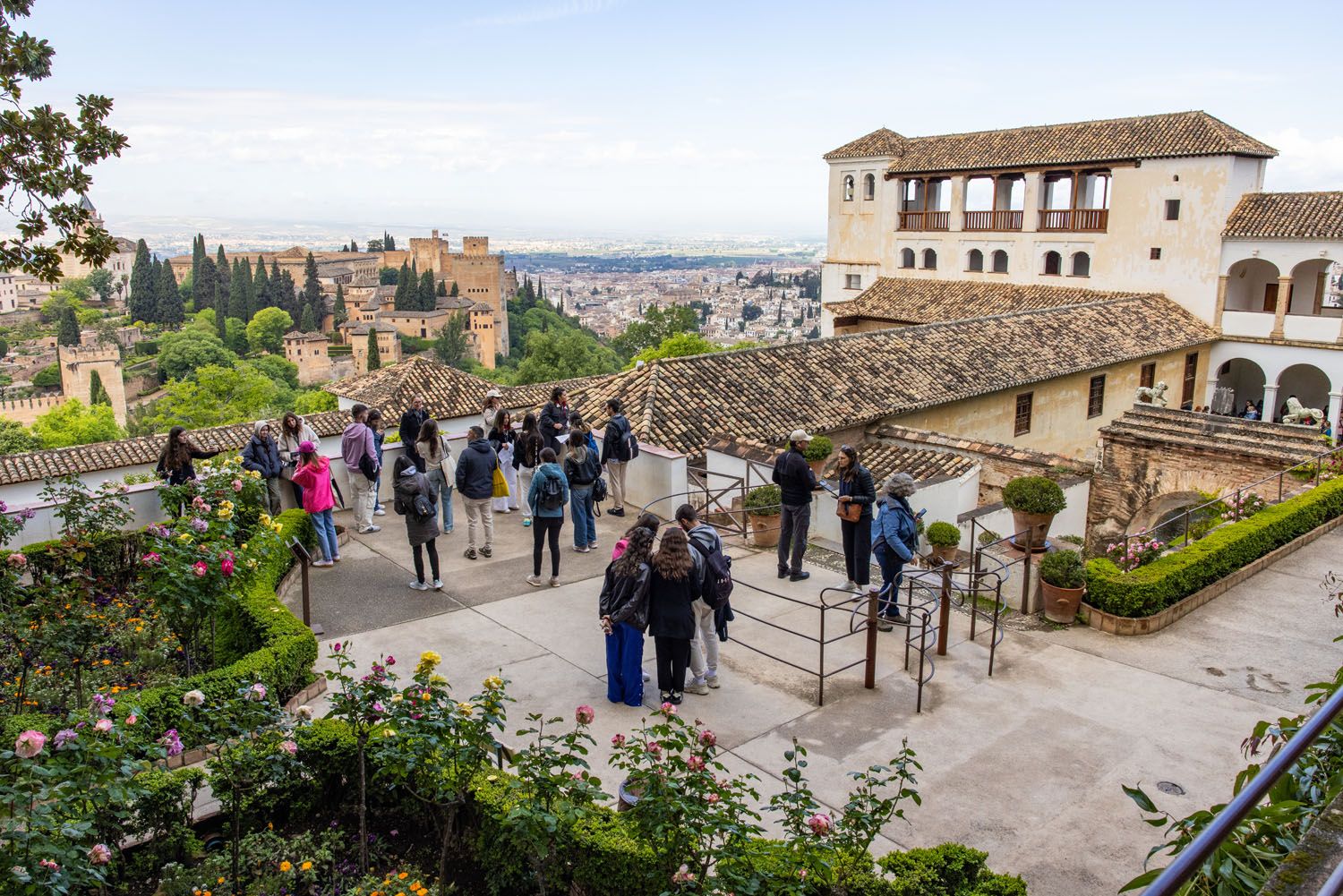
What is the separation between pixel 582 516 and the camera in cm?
1188

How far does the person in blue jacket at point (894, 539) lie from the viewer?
9148 millimetres

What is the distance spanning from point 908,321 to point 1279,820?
34.5 metres

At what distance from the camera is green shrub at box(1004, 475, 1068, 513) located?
35.3ft

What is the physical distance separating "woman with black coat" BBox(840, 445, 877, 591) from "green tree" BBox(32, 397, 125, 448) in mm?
79047

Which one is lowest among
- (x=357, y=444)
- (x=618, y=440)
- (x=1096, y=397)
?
(x=1096, y=397)

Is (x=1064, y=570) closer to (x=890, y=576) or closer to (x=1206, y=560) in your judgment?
(x=890, y=576)

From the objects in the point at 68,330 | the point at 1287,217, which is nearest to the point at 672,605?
the point at 1287,217

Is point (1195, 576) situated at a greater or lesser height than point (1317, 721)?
lesser

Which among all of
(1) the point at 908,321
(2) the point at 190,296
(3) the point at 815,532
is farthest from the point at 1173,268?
(2) the point at 190,296

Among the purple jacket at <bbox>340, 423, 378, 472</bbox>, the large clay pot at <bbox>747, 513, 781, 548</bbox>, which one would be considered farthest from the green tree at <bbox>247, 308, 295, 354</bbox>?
the large clay pot at <bbox>747, 513, 781, 548</bbox>

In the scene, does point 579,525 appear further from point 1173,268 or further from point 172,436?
point 1173,268

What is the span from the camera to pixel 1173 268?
1312 inches

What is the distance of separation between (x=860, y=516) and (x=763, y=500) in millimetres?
2733

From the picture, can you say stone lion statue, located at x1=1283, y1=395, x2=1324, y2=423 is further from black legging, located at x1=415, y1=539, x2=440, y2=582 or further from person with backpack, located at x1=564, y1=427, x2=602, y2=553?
black legging, located at x1=415, y1=539, x2=440, y2=582
